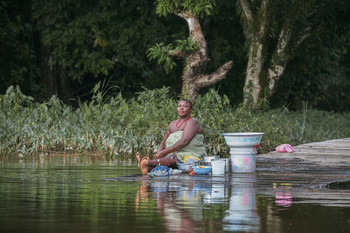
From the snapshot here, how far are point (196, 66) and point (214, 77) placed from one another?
631mm

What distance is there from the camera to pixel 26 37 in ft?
104

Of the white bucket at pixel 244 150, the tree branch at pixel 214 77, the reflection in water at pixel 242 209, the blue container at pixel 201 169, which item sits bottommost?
the reflection in water at pixel 242 209

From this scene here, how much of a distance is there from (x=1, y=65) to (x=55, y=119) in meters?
8.18

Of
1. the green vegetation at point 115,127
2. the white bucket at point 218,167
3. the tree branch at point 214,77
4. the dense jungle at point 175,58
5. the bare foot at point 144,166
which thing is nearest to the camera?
the white bucket at point 218,167

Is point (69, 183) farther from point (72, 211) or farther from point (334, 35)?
point (334, 35)

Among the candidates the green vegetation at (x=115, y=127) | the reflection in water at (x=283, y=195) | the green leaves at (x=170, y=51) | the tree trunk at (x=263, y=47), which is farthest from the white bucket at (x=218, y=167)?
the tree trunk at (x=263, y=47)

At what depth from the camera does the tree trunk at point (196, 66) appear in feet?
84.7

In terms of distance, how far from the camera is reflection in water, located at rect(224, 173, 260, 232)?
7.09m

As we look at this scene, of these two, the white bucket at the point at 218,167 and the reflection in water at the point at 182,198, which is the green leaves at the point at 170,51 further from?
the reflection in water at the point at 182,198

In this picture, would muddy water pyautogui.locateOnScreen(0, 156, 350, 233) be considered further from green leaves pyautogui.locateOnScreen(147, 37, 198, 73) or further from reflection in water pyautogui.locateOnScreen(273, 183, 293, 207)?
green leaves pyautogui.locateOnScreen(147, 37, 198, 73)

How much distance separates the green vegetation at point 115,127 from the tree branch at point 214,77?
2910 millimetres

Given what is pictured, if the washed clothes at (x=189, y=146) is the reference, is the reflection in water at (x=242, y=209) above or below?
below

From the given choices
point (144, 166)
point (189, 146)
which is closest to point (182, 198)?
point (144, 166)

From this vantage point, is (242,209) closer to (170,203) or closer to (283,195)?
(170,203)
